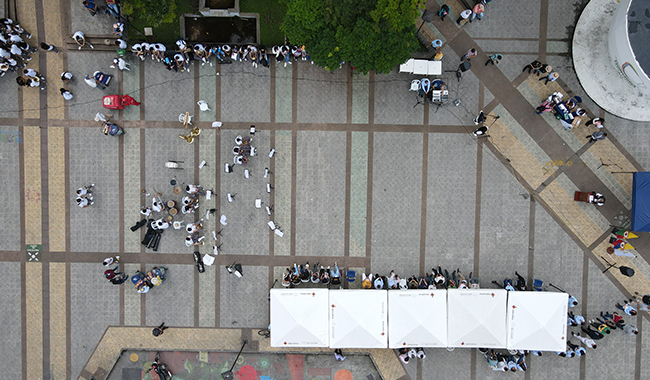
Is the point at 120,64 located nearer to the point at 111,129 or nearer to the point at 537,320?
the point at 111,129

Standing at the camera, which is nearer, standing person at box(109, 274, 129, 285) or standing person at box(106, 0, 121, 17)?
standing person at box(106, 0, 121, 17)

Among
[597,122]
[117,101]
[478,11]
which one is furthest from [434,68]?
[117,101]

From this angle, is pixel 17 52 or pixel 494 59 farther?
pixel 494 59

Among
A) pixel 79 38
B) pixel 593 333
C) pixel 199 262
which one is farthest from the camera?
pixel 199 262

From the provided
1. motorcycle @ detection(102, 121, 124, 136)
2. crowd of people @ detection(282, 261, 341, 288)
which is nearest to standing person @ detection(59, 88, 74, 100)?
motorcycle @ detection(102, 121, 124, 136)

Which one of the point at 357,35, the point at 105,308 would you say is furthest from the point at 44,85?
the point at 357,35

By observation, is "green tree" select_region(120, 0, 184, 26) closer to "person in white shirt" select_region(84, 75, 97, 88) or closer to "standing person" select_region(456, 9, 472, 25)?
"person in white shirt" select_region(84, 75, 97, 88)
